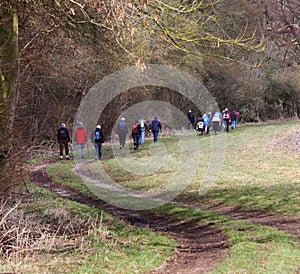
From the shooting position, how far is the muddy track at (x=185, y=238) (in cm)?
877

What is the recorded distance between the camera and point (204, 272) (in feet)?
26.8

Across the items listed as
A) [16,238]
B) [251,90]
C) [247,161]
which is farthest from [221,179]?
[251,90]

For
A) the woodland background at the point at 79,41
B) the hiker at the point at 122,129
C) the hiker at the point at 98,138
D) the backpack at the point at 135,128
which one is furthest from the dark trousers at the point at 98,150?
the backpack at the point at 135,128

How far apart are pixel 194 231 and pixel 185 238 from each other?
0.83 metres

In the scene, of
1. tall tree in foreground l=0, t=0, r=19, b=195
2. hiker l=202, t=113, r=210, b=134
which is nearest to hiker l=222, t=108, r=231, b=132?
hiker l=202, t=113, r=210, b=134

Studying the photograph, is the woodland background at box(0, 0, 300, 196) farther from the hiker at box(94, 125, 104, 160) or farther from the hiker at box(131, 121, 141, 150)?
the hiker at box(131, 121, 141, 150)

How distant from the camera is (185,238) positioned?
455 inches

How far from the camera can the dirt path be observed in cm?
Answer: 889

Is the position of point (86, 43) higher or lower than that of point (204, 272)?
higher

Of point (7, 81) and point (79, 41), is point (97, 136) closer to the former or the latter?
point (79, 41)

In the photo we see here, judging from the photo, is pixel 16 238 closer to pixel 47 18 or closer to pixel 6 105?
pixel 6 105

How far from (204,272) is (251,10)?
440 inches

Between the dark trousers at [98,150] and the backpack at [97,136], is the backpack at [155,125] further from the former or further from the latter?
the backpack at [97,136]

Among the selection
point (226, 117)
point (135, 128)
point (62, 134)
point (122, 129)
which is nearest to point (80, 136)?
point (62, 134)
